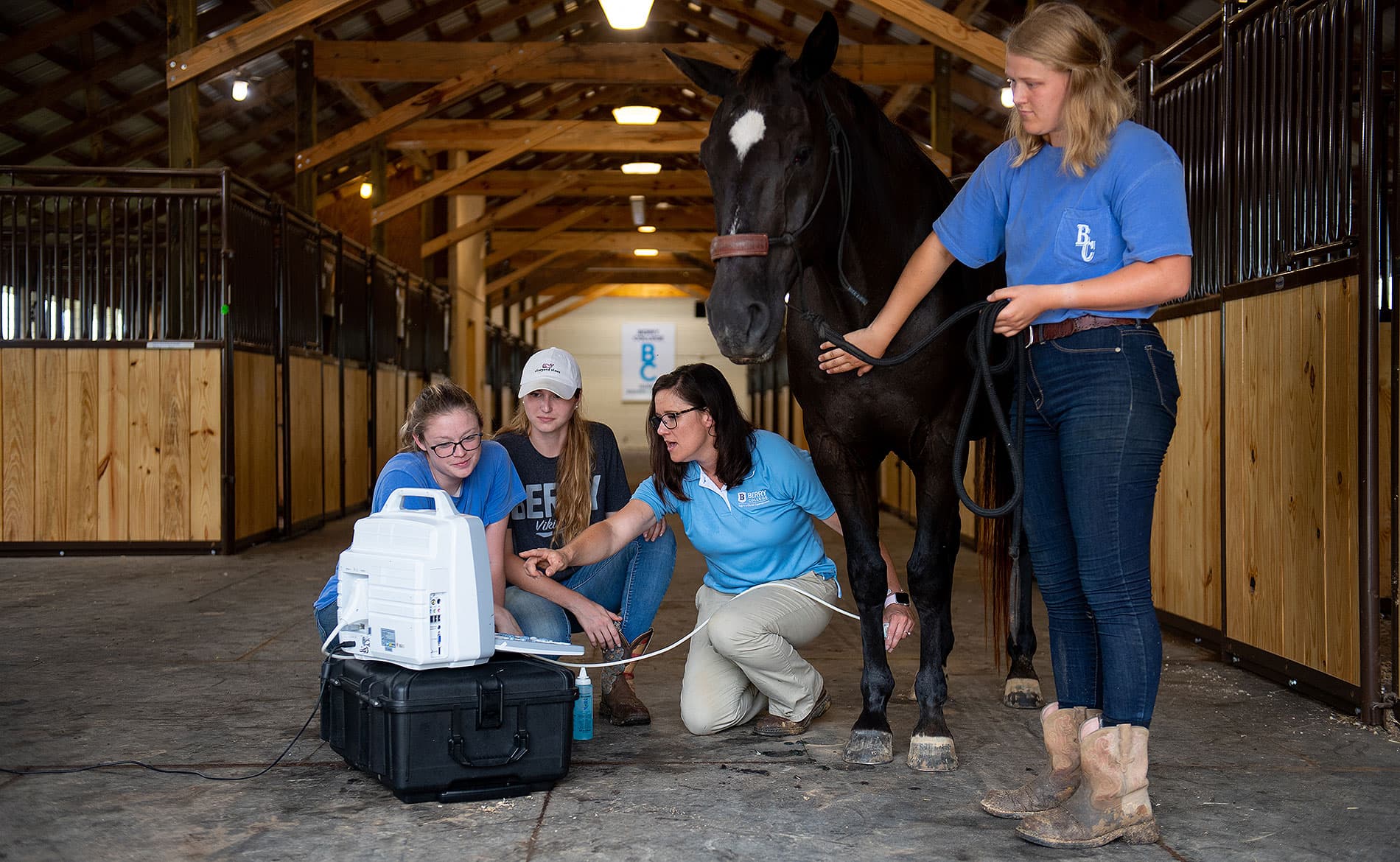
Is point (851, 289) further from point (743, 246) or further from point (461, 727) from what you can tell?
point (461, 727)

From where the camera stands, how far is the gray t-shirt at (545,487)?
10.0ft

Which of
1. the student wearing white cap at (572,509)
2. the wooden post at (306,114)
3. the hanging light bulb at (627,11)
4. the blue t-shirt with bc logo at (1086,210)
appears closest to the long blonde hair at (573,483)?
the student wearing white cap at (572,509)

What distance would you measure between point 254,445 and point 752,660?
5.03 meters

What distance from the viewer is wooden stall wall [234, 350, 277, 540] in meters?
6.59

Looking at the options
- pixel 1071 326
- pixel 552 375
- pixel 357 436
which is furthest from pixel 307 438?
pixel 1071 326

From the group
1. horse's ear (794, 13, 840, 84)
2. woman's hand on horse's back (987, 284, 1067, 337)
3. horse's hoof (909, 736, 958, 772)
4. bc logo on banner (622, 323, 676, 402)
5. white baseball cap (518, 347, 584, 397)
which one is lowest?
horse's hoof (909, 736, 958, 772)

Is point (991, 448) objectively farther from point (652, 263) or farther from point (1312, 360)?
point (652, 263)

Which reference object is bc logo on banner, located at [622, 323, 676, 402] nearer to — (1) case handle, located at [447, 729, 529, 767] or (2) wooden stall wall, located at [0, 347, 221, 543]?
(2) wooden stall wall, located at [0, 347, 221, 543]

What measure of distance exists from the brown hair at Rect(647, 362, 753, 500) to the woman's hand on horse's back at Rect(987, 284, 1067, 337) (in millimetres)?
926

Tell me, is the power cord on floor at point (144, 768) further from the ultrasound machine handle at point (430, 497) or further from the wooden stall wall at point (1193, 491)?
the wooden stall wall at point (1193, 491)

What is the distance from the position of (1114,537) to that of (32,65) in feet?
35.0

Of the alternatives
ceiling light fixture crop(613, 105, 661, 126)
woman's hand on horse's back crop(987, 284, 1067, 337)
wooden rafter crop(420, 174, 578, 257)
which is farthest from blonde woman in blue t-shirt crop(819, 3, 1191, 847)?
wooden rafter crop(420, 174, 578, 257)

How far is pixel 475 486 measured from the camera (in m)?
A: 2.61

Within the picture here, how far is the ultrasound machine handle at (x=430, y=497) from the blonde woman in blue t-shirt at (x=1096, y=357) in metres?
1.02
